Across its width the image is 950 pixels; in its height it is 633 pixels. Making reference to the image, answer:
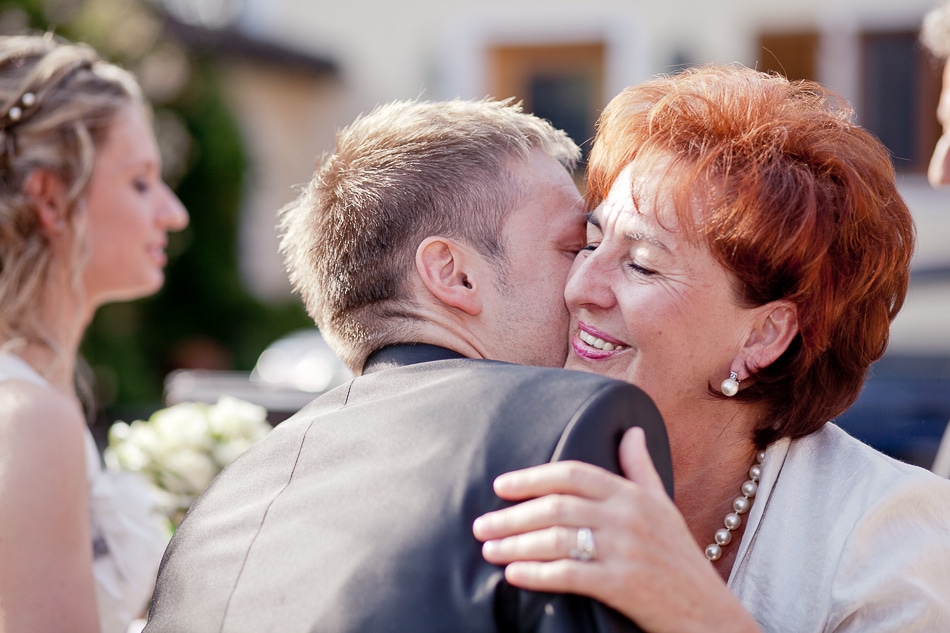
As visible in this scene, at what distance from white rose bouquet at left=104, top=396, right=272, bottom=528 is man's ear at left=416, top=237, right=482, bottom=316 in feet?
5.16

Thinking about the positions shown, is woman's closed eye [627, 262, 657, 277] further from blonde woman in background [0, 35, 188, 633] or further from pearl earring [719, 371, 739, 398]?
blonde woman in background [0, 35, 188, 633]

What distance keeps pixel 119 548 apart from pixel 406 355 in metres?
1.56

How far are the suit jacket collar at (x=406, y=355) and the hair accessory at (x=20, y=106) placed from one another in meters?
1.87

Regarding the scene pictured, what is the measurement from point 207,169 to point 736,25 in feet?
22.2

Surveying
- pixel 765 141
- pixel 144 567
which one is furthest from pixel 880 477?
pixel 144 567

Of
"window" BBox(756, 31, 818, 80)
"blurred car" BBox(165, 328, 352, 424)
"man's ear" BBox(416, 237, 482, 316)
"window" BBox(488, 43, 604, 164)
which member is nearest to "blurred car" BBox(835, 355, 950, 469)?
"blurred car" BBox(165, 328, 352, 424)

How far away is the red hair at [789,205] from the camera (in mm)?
2314

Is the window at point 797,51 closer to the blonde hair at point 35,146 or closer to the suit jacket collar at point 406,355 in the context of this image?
the blonde hair at point 35,146

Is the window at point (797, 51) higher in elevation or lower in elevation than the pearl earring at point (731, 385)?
lower

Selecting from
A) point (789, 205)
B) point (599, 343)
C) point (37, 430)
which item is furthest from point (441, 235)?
point (37, 430)

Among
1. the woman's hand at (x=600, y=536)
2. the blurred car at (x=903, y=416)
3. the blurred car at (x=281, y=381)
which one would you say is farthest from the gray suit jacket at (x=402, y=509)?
the blurred car at (x=903, y=416)

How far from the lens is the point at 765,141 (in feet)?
7.68

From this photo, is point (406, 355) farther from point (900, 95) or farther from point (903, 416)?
point (900, 95)

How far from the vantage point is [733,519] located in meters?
2.55
